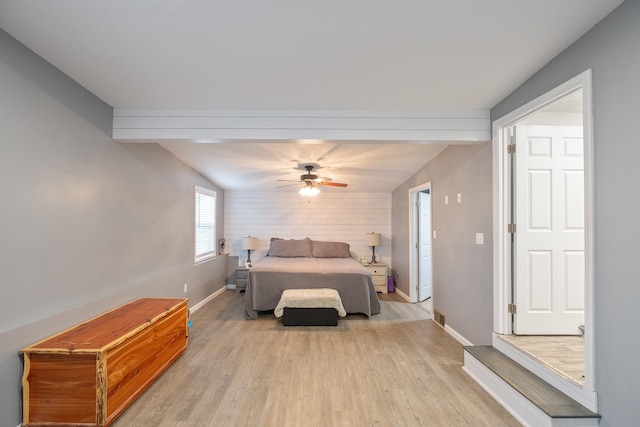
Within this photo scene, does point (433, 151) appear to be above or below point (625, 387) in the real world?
above

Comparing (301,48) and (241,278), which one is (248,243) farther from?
(301,48)

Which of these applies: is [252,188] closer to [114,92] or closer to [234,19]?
[114,92]

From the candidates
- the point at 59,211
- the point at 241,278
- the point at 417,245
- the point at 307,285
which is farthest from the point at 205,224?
the point at 417,245

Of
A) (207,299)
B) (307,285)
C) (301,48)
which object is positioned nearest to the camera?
(301,48)

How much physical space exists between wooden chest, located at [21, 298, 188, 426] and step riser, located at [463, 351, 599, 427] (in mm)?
2817

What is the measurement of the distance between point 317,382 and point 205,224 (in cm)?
380

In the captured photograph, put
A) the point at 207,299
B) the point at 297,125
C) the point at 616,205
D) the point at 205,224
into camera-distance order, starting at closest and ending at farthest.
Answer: the point at 616,205
the point at 297,125
the point at 207,299
the point at 205,224

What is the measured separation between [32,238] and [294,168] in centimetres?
338

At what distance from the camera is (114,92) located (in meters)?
2.52

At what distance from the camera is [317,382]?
8.49 feet

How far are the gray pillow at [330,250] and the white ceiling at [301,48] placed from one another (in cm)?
378

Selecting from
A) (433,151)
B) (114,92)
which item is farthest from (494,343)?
(114,92)

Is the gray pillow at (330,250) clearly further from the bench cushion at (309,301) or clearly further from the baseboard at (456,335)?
the baseboard at (456,335)

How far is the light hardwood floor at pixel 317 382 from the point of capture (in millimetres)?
2121
